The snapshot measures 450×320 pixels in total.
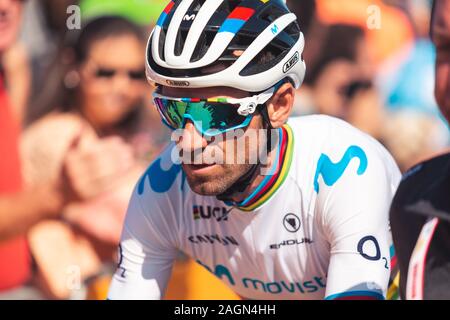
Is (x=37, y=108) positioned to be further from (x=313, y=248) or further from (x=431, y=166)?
(x=431, y=166)

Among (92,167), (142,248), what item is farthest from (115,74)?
(142,248)

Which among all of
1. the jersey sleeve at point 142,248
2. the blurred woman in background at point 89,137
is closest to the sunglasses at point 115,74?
the blurred woman in background at point 89,137

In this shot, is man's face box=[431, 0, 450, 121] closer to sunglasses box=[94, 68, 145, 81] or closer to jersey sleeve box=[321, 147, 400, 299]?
jersey sleeve box=[321, 147, 400, 299]

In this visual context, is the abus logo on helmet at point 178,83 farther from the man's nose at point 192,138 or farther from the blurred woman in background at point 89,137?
the blurred woman in background at point 89,137

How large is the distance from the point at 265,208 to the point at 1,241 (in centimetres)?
309

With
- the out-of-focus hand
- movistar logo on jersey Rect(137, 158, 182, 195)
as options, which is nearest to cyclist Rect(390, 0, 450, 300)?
movistar logo on jersey Rect(137, 158, 182, 195)

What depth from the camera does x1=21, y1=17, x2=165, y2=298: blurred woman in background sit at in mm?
6848

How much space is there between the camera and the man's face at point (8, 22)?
7027mm

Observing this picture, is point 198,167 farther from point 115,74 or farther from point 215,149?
point 115,74

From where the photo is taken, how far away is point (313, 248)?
4.41 metres

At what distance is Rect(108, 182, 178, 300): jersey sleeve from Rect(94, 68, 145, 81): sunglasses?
2676 millimetres

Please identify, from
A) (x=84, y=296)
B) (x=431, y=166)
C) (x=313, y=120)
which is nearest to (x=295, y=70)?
(x=313, y=120)

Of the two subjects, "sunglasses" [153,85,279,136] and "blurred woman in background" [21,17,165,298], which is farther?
"blurred woman in background" [21,17,165,298]

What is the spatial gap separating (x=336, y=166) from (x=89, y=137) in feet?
10.2
